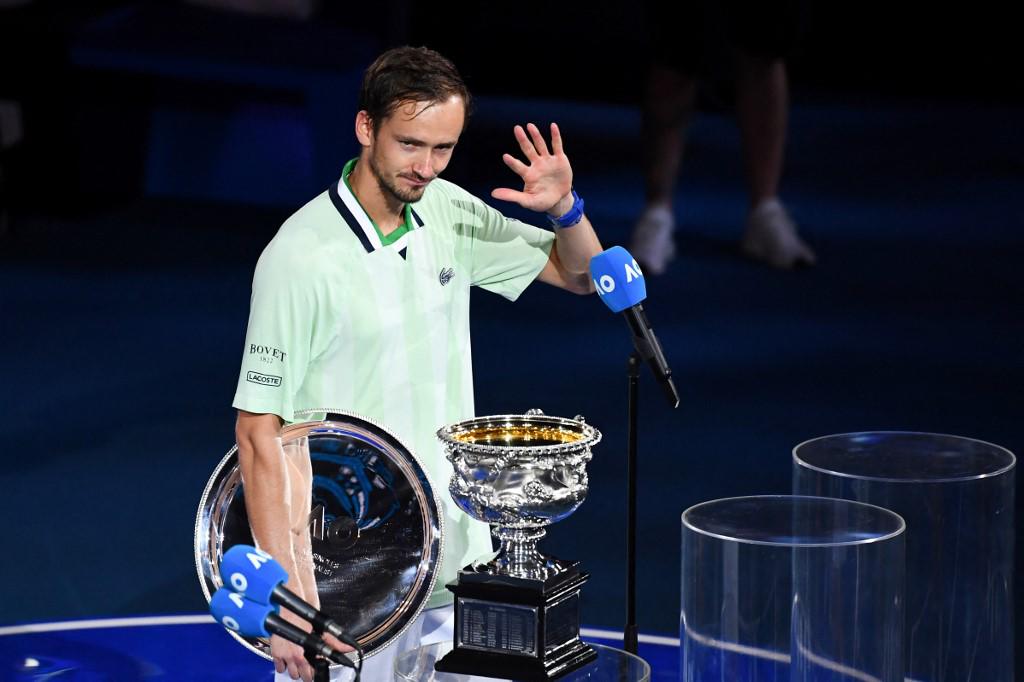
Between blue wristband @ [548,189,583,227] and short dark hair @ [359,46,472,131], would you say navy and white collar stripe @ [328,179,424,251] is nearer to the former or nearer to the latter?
short dark hair @ [359,46,472,131]

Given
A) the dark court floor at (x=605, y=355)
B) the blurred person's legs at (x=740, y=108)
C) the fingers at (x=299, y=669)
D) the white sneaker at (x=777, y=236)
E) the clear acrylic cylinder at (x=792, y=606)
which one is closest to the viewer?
the clear acrylic cylinder at (x=792, y=606)

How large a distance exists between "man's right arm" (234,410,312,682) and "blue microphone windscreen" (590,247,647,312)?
1.87 feet

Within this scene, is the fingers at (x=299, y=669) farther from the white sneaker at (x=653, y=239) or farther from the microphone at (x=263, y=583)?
the white sneaker at (x=653, y=239)

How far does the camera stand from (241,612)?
2355 mm

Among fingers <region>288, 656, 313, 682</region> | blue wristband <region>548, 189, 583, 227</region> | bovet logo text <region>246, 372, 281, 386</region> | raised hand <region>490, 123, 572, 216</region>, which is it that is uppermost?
raised hand <region>490, 123, 572, 216</region>

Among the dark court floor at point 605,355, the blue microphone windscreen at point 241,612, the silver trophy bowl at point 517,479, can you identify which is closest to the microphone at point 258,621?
the blue microphone windscreen at point 241,612

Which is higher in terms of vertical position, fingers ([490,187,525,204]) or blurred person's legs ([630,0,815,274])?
blurred person's legs ([630,0,815,274])

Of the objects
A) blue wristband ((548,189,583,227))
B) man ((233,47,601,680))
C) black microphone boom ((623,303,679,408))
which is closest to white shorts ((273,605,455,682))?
man ((233,47,601,680))

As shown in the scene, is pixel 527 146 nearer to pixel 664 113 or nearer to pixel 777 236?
pixel 664 113

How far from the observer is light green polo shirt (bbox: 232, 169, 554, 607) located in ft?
9.37

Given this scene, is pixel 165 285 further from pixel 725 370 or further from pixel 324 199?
pixel 324 199

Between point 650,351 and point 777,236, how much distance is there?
5402 mm

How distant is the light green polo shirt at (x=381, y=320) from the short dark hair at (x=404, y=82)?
0.18 m

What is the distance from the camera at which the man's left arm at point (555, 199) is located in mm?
2957
